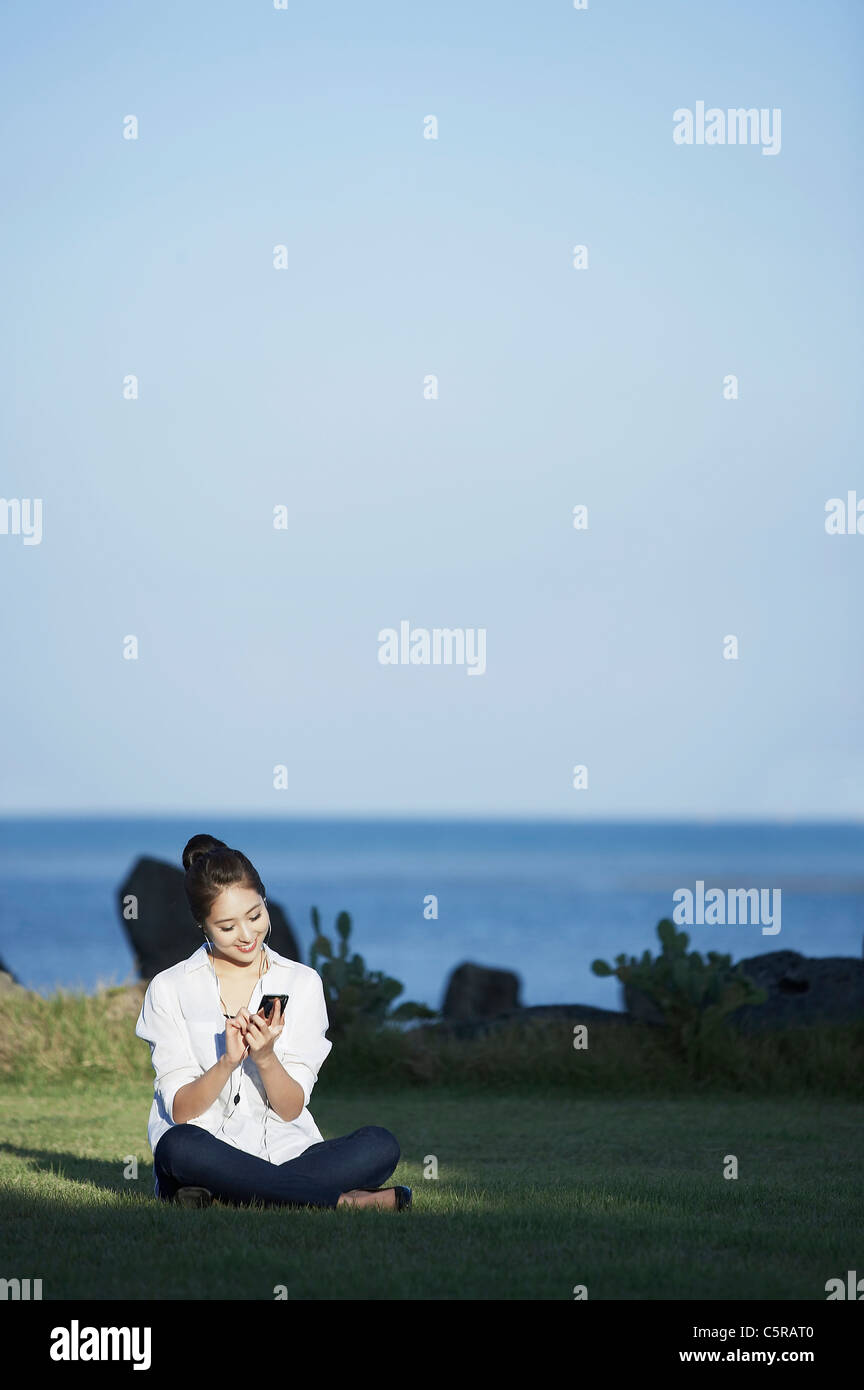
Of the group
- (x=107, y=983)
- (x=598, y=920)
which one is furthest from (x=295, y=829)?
(x=107, y=983)

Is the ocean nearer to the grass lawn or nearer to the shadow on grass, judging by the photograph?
the shadow on grass

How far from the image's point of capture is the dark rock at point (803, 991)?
10141 millimetres

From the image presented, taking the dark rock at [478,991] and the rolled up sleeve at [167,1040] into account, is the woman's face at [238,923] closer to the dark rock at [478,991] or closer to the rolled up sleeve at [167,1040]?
the rolled up sleeve at [167,1040]

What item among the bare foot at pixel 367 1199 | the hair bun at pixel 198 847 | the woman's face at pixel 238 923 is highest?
the hair bun at pixel 198 847

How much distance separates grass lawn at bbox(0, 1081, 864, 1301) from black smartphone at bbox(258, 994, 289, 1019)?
0.72 m

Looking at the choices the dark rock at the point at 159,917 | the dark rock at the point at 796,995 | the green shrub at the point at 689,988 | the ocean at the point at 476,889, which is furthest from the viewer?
the ocean at the point at 476,889

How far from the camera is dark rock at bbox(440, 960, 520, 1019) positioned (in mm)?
14648

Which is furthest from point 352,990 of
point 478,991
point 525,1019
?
point 478,991

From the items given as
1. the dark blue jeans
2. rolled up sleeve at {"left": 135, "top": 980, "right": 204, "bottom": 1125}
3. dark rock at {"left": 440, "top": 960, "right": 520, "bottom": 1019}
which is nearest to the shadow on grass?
the dark blue jeans

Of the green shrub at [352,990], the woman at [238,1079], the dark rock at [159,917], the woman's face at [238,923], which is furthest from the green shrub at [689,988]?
the dark rock at [159,917]

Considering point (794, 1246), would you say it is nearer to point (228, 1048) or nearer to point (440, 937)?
point (228, 1048)

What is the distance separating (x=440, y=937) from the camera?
53000mm

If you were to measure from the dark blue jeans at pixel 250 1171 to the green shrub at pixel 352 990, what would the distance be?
14.0 feet
